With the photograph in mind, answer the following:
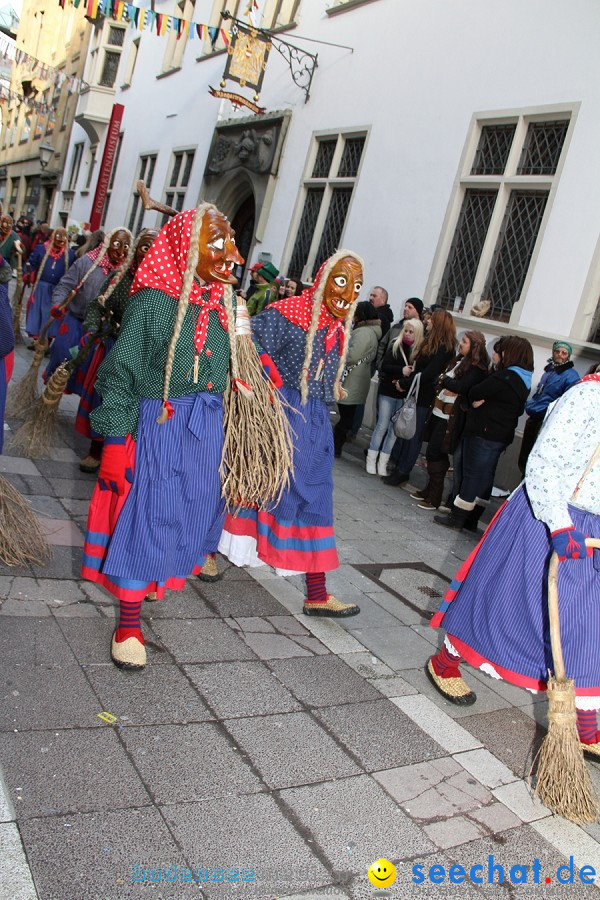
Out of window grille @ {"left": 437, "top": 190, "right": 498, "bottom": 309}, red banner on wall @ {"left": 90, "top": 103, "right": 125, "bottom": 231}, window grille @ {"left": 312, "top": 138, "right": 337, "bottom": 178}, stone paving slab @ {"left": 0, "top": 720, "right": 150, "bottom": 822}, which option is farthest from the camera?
red banner on wall @ {"left": 90, "top": 103, "right": 125, "bottom": 231}

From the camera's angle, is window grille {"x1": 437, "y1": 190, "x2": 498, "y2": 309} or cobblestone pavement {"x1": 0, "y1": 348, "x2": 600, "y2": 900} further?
window grille {"x1": 437, "y1": 190, "x2": 498, "y2": 309}

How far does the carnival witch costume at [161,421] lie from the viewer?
3.18 meters

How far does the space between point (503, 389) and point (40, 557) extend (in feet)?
12.9

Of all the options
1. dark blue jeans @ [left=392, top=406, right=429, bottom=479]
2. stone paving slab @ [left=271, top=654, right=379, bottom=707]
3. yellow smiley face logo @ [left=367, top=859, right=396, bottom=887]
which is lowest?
yellow smiley face logo @ [left=367, top=859, right=396, bottom=887]

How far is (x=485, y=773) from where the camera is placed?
3.05 metres

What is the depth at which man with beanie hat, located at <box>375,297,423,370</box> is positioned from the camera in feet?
27.5

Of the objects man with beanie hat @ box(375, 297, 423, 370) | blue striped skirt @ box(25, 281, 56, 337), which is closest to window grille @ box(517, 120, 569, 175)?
man with beanie hat @ box(375, 297, 423, 370)

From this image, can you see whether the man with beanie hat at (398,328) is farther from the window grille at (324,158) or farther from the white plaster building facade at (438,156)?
the window grille at (324,158)

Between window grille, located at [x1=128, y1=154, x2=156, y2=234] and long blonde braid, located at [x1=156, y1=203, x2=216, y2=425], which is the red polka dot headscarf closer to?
long blonde braid, located at [x1=156, y1=203, x2=216, y2=425]

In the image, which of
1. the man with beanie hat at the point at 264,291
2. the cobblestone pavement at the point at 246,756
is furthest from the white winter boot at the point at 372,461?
the cobblestone pavement at the point at 246,756

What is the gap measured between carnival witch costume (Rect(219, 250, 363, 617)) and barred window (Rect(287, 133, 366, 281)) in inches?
319

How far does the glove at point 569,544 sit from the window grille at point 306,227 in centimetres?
1061

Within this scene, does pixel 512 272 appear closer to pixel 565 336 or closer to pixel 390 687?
pixel 565 336

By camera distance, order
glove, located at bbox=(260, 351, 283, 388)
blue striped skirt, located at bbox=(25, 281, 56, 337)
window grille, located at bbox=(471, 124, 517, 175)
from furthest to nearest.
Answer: blue striped skirt, located at bbox=(25, 281, 56, 337) < window grille, located at bbox=(471, 124, 517, 175) < glove, located at bbox=(260, 351, 283, 388)
